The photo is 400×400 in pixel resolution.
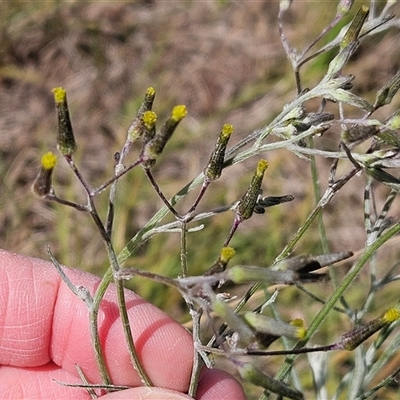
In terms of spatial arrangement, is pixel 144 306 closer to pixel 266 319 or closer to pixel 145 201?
pixel 266 319

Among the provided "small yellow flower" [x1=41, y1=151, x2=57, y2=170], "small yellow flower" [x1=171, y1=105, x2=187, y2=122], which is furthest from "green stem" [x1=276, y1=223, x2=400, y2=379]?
"small yellow flower" [x1=41, y1=151, x2=57, y2=170]

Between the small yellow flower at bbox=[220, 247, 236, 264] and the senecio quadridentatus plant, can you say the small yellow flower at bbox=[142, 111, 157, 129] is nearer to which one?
the senecio quadridentatus plant

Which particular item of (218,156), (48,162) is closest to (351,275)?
(218,156)

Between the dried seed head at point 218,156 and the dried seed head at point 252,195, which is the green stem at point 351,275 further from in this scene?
the dried seed head at point 218,156

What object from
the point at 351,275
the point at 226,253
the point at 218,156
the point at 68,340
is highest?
the point at 218,156

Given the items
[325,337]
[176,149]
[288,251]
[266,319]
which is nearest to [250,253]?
[325,337]

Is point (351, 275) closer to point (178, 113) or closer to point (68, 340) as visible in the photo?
point (178, 113)

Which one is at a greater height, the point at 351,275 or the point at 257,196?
the point at 257,196

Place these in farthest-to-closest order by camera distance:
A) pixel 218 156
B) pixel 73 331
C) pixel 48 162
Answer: pixel 73 331, pixel 218 156, pixel 48 162
